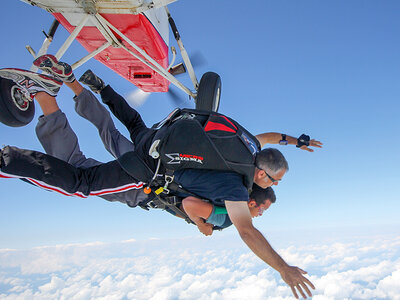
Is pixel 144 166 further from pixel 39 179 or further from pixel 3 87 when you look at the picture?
pixel 3 87

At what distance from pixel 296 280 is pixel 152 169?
1.71m

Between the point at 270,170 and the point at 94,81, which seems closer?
the point at 270,170

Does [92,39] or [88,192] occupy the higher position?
[92,39]

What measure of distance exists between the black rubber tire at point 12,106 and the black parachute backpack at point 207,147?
5.37ft

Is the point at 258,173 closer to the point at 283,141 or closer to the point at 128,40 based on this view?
the point at 283,141

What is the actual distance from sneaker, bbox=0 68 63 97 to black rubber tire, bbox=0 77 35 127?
0.08 metres

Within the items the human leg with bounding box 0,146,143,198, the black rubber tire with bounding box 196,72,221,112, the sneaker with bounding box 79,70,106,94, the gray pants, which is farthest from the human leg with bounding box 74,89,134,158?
the black rubber tire with bounding box 196,72,221,112

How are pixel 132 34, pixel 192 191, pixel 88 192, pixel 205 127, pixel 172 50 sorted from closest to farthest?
pixel 205 127, pixel 192 191, pixel 88 192, pixel 132 34, pixel 172 50

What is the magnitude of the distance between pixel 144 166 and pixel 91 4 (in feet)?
11.4

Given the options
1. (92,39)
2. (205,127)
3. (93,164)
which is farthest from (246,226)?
(92,39)

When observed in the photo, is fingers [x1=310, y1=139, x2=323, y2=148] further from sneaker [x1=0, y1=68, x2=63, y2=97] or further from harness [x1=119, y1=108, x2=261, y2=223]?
sneaker [x1=0, y1=68, x2=63, y2=97]

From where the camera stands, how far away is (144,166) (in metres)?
3.21

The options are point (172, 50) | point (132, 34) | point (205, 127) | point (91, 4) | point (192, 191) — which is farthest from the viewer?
point (172, 50)

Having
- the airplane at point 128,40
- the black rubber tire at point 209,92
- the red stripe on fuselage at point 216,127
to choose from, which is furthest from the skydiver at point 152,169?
the black rubber tire at point 209,92
